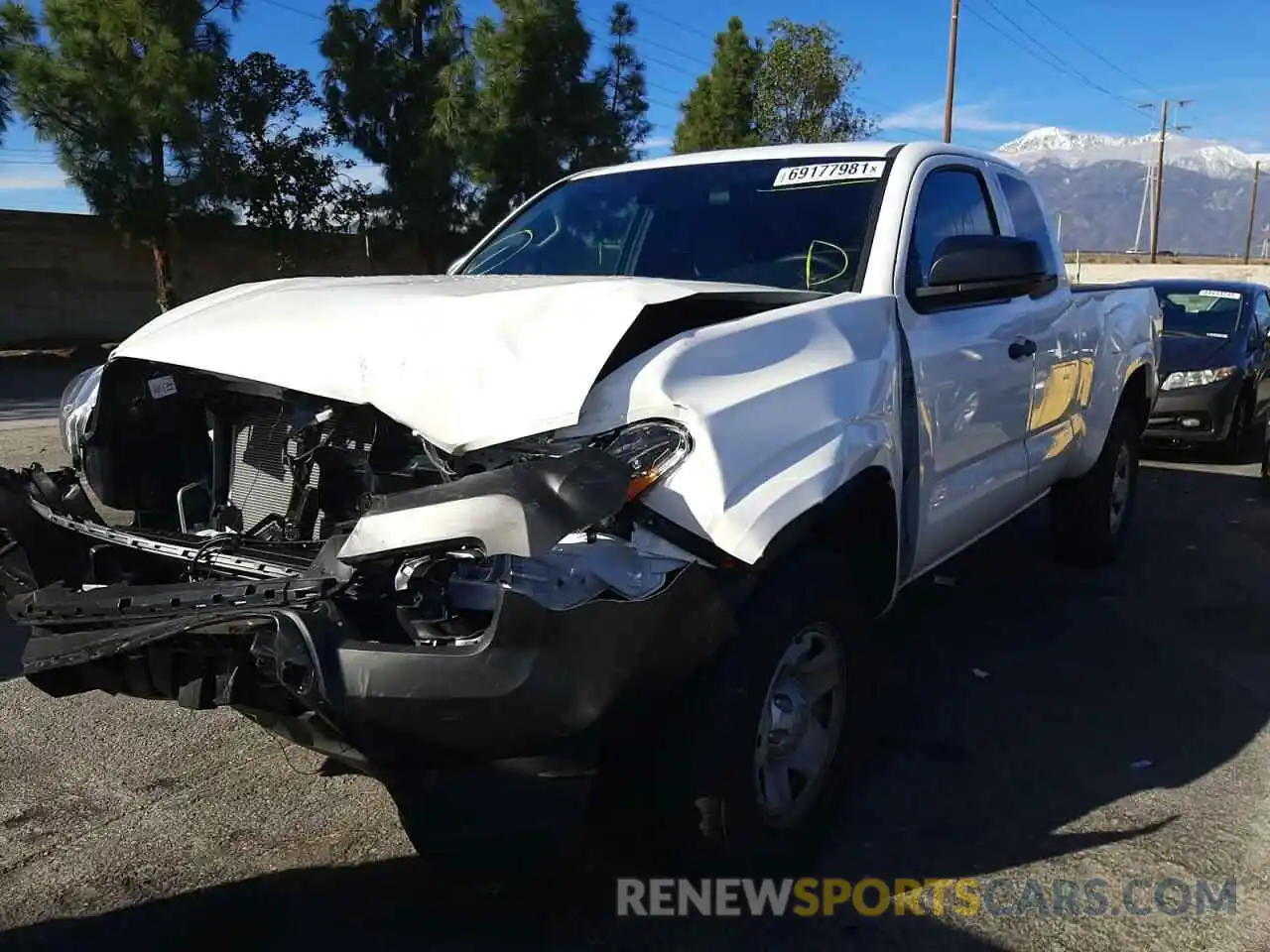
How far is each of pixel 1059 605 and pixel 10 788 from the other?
450cm

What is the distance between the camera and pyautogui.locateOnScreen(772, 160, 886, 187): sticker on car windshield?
384 cm

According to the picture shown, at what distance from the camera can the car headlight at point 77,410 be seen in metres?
3.25

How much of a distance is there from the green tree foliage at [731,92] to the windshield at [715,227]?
82.0ft

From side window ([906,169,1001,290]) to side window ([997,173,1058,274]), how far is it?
319 mm

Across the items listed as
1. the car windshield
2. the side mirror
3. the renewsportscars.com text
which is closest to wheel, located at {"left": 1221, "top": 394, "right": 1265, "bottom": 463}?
the car windshield

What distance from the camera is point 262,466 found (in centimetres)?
302

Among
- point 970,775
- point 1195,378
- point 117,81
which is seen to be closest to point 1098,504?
point 970,775

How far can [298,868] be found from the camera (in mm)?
2996

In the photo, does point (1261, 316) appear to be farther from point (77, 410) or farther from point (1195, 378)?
point (77, 410)

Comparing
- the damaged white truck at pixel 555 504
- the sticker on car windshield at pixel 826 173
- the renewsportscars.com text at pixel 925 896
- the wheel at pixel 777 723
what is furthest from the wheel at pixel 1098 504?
the wheel at pixel 777 723

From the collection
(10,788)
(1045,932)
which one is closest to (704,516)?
(1045,932)

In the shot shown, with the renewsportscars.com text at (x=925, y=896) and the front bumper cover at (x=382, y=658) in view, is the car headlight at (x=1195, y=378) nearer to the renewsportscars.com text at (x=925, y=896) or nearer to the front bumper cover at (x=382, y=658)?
the renewsportscars.com text at (x=925, y=896)

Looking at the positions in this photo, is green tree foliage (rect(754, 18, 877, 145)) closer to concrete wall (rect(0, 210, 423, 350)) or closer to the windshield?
concrete wall (rect(0, 210, 423, 350))

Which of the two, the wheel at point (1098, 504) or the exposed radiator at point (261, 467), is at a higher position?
the exposed radiator at point (261, 467)
